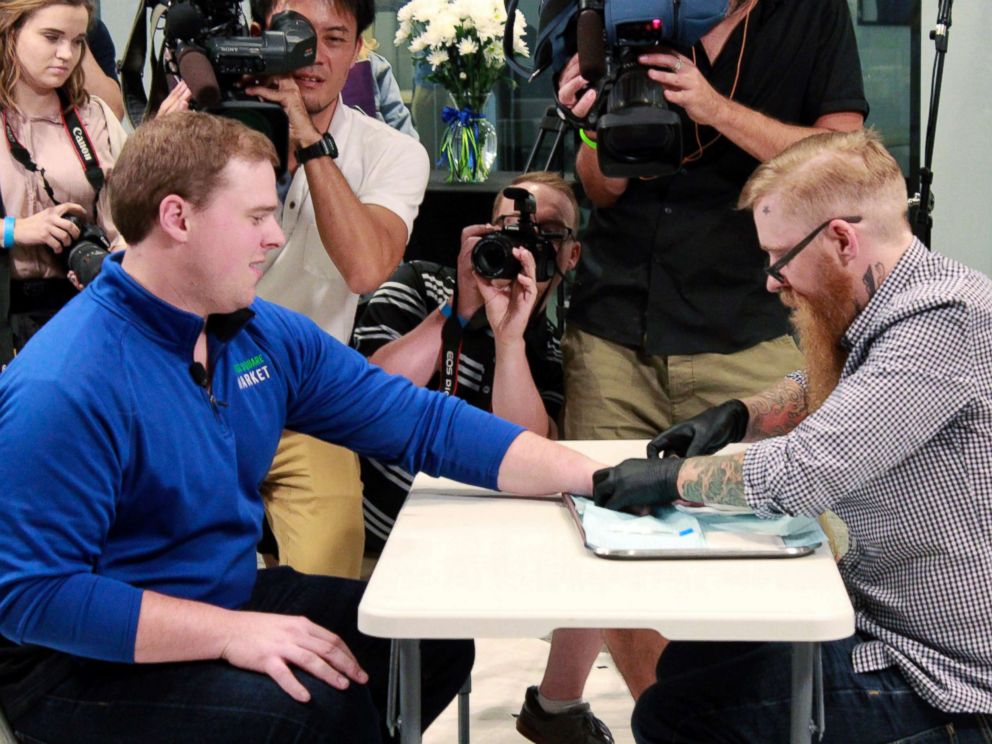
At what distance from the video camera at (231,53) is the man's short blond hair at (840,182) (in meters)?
0.98

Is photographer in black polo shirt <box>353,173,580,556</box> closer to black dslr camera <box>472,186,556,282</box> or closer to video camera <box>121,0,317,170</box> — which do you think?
black dslr camera <box>472,186,556,282</box>

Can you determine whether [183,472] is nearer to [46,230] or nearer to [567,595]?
[567,595]

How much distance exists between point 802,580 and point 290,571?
36.0 inches

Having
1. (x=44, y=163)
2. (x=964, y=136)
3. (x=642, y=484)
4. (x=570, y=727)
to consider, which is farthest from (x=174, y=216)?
(x=964, y=136)

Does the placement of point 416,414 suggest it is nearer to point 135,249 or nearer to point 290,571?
point 290,571

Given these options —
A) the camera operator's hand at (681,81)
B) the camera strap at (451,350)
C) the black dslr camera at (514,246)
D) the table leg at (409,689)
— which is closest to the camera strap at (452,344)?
the camera strap at (451,350)

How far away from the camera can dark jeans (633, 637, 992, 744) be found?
1677mm

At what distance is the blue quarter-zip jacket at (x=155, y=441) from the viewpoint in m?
1.59

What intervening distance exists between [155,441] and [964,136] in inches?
139

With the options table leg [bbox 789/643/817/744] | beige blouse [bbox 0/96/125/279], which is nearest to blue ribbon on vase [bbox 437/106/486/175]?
beige blouse [bbox 0/96/125/279]

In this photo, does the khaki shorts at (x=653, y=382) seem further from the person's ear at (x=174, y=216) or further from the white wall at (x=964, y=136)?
the white wall at (x=964, y=136)

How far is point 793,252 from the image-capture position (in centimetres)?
186

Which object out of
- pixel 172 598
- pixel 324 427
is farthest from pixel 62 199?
pixel 172 598

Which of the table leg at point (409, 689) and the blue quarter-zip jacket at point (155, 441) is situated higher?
the blue quarter-zip jacket at point (155, 441)
